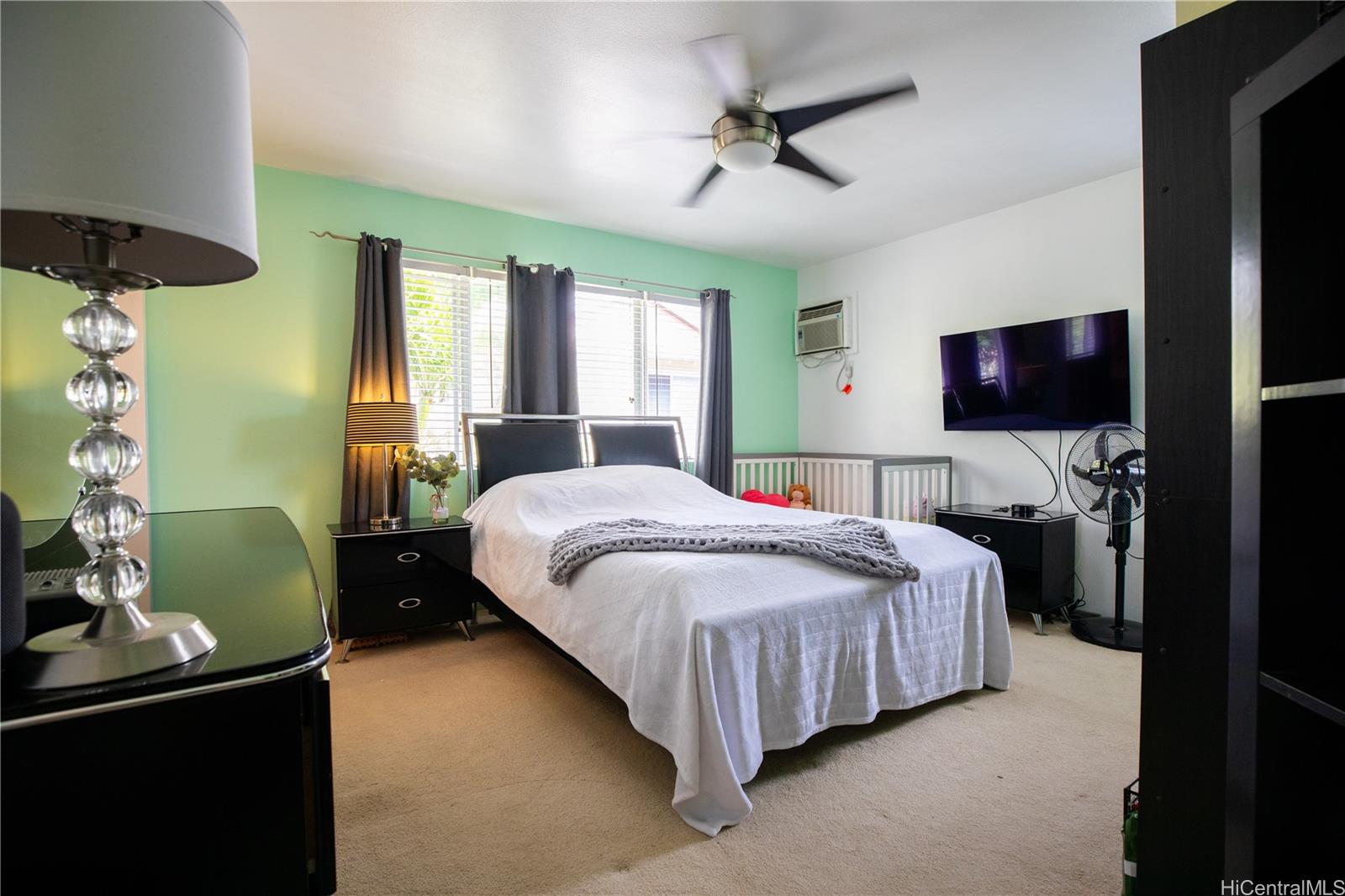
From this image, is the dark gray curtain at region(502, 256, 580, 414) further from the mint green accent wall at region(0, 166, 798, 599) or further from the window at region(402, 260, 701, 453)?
the mint green accent wall at region(0, 166, 798, 599)

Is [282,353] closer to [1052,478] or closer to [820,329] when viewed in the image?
[820,329]

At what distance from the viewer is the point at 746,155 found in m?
2.70

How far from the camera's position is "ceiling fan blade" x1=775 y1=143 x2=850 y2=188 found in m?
2.83

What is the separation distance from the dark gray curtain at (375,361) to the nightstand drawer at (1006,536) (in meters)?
3.33

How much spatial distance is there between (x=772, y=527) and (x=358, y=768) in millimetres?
1731

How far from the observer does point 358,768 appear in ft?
6.66

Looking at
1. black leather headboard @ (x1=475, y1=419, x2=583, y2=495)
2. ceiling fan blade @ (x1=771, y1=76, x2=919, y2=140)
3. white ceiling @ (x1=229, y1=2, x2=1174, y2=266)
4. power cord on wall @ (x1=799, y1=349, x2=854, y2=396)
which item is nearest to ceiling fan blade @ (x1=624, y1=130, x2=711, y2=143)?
white ceiling @ (x1=229, y1=2, x2=1174, y2=266)

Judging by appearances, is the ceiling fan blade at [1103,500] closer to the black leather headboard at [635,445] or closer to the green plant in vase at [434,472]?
the black leather headboard at [635,445]

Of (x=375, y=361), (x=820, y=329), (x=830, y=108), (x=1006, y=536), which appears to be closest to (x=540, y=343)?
(x=375, y=361)

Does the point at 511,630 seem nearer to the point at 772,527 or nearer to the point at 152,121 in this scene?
the point at 772,527

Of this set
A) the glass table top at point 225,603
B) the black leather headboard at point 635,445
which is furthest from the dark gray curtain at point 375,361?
the glass table top at point 225,603

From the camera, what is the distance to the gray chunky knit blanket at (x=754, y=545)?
2211mm

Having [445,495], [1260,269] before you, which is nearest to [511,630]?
[445,495]

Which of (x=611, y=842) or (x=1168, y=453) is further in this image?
(x=611, y=842)
